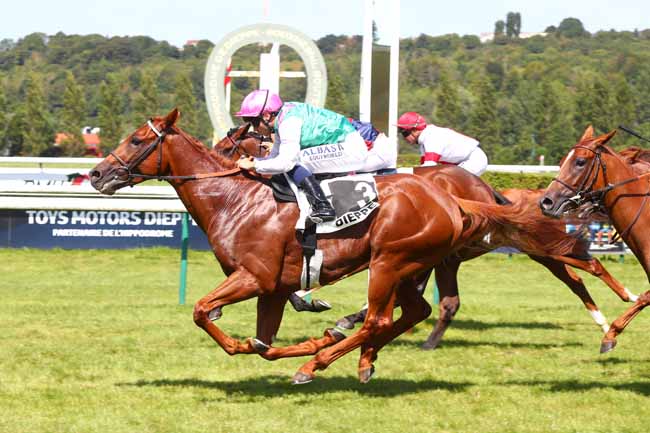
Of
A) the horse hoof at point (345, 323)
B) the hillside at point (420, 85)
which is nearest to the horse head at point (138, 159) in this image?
the horse hoof at point (345, 323)

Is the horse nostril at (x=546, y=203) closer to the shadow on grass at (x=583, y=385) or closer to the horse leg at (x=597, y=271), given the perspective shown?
the shadow on grass at (x=583, y=385)

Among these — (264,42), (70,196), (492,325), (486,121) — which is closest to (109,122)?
(486,121)

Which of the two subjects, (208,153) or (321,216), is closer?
(321,216)

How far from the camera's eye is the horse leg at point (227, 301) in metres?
5.87

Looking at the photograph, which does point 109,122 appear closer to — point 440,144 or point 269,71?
point 269,71

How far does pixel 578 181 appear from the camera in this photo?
20.8ft

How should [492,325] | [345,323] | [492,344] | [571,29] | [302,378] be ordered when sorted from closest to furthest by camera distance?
[302,378] → [345,323] → [492,344] → [492,325] → [571,29]

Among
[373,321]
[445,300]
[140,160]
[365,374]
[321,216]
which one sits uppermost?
[140,160]

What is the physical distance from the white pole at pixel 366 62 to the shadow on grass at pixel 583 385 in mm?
3995

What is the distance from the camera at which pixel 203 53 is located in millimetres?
126188

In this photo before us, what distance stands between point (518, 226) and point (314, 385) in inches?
65.0

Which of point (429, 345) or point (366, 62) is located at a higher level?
point (366, 62)

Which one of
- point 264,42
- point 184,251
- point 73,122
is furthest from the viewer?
→ point 73,122

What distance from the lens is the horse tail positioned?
6.47 metres
